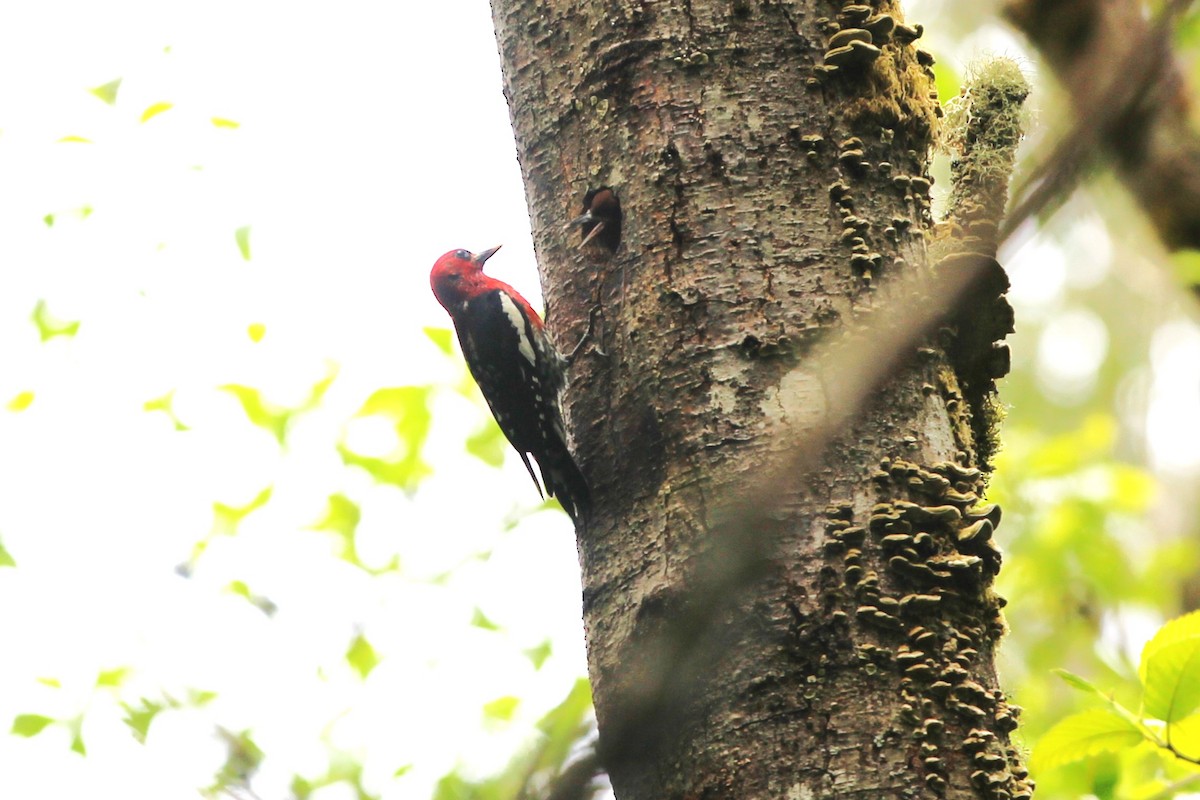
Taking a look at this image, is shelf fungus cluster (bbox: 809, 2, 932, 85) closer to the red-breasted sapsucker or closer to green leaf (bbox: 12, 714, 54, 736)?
the red-breasted sapsucker

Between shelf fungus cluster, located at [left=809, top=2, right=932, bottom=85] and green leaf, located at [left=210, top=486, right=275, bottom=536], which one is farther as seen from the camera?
green leaf, located at [left=210, top=486, right=275, bottom=536]

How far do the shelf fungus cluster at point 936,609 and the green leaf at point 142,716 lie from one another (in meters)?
1.37

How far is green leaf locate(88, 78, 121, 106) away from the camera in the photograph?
6234mm

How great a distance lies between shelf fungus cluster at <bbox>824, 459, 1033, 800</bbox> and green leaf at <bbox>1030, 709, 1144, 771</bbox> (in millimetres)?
358

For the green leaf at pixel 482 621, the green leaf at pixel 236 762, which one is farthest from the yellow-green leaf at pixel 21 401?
the green leaf at pixel 236 762

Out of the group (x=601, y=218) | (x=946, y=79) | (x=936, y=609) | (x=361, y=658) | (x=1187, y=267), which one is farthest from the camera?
(x=361, y=658)

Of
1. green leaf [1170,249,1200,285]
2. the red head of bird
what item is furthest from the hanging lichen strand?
the red head of bird

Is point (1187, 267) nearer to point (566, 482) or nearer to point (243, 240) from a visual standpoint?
point (566, 482)

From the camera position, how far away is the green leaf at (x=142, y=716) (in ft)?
7.17

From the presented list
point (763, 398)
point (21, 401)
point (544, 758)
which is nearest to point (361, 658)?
point (21, 401)

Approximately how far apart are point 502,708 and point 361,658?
2.63 feet

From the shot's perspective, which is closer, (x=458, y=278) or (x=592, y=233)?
(x=592, y=233)

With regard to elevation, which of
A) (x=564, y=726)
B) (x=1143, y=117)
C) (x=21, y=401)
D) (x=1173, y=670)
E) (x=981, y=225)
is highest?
(x=21, y=401)

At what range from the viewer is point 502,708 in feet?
18.6
